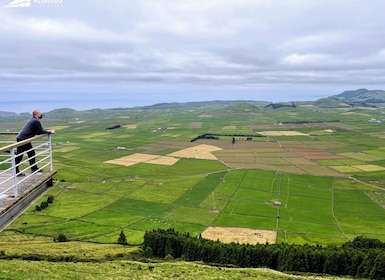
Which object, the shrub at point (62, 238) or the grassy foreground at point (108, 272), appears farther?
the shrub at point (62, 238)

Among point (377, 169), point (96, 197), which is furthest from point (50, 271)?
point (377, 169)

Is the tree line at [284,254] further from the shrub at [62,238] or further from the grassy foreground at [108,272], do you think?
the grassy foreground at [108,272]

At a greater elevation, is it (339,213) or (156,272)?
(156,272)

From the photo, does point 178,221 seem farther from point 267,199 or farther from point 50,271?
point 50,271

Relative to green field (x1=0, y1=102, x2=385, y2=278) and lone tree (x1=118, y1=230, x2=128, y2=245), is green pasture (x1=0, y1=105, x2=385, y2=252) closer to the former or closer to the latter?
green field (x1=0, y1=102, x2=385, y2=278)

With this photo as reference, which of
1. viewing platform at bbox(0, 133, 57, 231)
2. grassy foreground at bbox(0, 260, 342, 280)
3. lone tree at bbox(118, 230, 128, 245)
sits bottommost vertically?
lone tree at bbox(118, 230, 128, 245)

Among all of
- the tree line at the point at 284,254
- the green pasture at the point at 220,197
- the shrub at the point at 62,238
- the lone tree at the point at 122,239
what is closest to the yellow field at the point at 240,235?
the green pasture at the point at 220,197

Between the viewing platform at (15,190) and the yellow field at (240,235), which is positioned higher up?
the viewing platform at (15,190)

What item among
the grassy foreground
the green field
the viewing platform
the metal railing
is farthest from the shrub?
the viewing platform

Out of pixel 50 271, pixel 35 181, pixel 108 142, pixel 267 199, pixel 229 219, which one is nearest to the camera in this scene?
pixel 35 181
